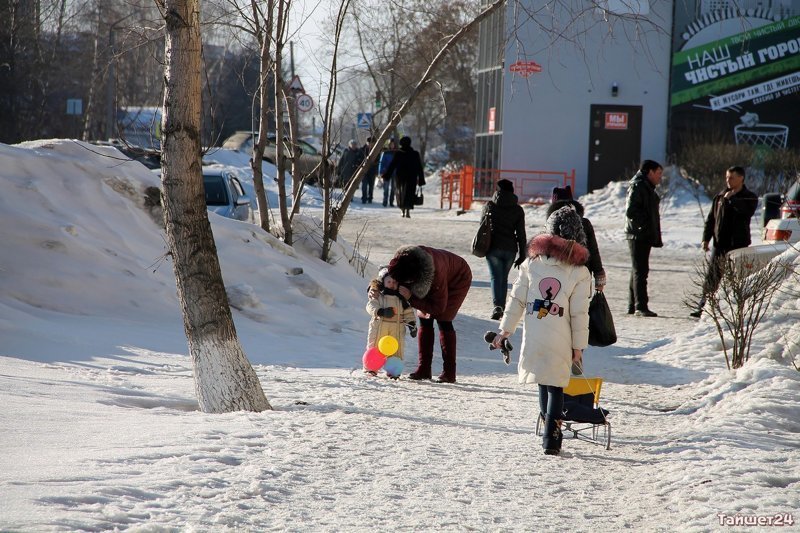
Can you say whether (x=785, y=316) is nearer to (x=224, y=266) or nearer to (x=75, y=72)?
(x=224, y=266)

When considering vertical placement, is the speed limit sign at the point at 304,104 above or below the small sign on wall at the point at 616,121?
below

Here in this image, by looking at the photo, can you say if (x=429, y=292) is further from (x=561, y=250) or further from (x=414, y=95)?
(x=414, y=95)

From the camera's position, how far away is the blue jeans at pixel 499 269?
12.6 m

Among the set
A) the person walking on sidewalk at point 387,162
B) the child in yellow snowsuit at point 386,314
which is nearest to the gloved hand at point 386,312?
the child in yellow snowsuit at point 386,314

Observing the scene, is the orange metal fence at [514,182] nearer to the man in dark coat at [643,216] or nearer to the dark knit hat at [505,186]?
the man in dark coat at [643,216]

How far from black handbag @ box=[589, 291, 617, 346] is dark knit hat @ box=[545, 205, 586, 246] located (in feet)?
2.91

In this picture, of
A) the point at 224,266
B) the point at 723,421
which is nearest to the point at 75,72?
the point at 224,266

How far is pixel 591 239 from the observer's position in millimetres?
9938

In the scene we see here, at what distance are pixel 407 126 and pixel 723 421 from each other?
61.1 meters

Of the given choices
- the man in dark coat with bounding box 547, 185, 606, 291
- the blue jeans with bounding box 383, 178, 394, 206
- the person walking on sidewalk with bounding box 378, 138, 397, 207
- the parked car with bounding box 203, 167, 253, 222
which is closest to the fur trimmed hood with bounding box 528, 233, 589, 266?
the man in dark coat with bounding box 547, 185, 606, 291

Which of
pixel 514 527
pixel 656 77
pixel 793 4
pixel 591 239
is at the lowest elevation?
pixel 514 527

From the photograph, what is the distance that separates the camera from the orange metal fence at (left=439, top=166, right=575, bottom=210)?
3247 centimetres

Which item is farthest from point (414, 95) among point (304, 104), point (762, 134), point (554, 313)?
point (762, 134)

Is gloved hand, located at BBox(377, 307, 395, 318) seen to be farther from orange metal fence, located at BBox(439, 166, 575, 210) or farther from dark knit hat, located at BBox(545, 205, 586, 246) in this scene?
orange metal fence, located at BBox(439, 166, 575, 210)
